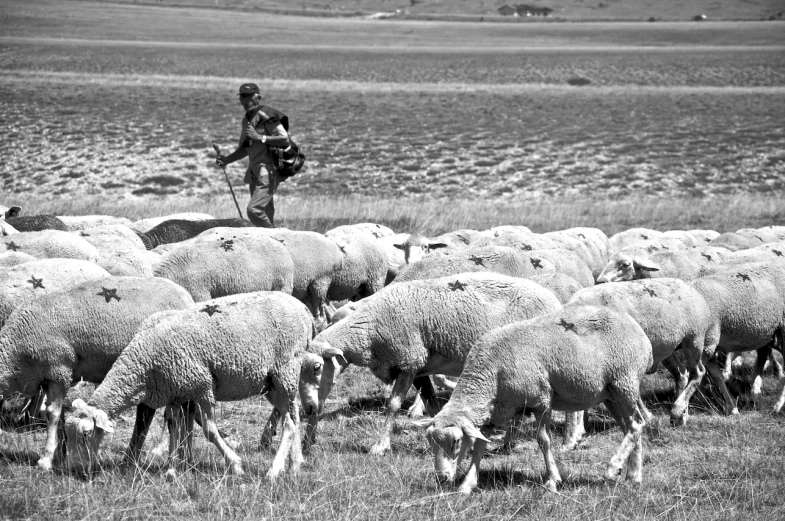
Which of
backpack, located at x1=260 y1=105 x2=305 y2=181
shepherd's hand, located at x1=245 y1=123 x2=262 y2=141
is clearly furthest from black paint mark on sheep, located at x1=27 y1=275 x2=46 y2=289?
backpack, located at x1=260 y1=105 x2=305 y2=181

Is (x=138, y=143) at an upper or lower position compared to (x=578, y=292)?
lower

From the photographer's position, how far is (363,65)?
67.1 meters

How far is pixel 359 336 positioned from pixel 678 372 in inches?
142

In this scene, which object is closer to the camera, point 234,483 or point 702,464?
point 234,483

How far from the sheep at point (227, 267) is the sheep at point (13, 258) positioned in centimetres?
144

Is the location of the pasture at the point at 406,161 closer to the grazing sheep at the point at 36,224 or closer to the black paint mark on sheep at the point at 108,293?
the black paint mark on sheep at the point at 108,293

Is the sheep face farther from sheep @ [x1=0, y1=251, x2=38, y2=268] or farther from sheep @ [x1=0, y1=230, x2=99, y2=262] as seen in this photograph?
sheep @ [x1=0, y1=230, x2=99, y2=262]

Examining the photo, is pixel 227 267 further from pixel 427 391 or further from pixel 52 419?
pixel 52 419

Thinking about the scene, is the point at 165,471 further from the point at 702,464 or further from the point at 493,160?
the point at 493,160

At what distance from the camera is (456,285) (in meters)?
9.12

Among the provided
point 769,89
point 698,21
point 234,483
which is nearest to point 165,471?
point 234,483

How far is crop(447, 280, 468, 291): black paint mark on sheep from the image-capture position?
9.08 m

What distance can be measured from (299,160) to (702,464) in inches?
366

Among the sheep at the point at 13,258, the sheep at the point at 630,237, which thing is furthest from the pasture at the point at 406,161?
the sheep at the point at 630,237
